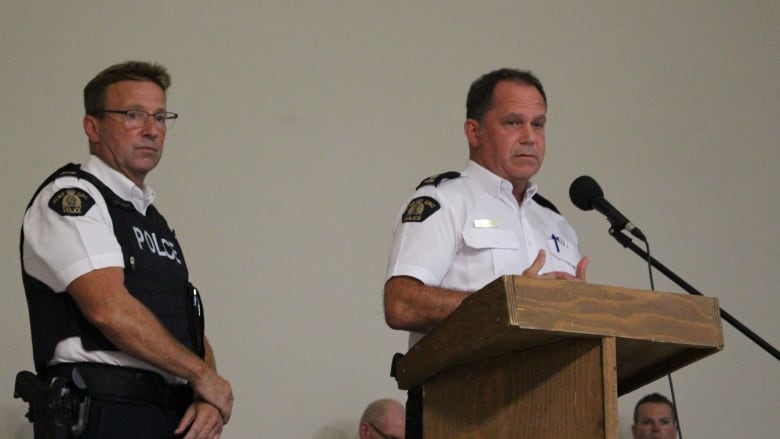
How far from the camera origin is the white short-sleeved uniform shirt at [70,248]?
2293 mm

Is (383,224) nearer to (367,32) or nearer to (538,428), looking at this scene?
(367,32)

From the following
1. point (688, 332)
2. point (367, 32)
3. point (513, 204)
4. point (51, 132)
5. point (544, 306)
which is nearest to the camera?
point (544, 306)

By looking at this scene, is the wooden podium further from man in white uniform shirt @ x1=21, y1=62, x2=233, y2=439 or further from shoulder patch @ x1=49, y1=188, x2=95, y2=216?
shoulder patch @ x1=49, y1=188, x2=95, y2=216

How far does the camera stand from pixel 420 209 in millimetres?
2500

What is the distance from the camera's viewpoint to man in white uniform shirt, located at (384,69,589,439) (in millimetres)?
Result: 2314

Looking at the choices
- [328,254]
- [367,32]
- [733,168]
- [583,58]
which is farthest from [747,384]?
[367,32]

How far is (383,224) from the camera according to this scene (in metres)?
4.20

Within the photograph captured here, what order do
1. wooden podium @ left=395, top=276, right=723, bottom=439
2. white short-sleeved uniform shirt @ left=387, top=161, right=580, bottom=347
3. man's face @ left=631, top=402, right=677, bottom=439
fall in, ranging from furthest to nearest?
man's face @ left=631, top=402, right=677, bottom=439 → white short-sleeved uniform shirt @ left=387, top=161, right=580, bottom=347 → wooden podium @ left=395, top=276, right=723, bottom=439

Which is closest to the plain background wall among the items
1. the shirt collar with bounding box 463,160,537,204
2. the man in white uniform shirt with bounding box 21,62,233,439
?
the man in white uniform shirt with bounding box 21,62,233,439

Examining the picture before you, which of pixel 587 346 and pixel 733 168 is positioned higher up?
pixel 733 168

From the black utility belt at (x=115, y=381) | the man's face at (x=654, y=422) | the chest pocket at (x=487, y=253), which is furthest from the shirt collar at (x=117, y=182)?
the man's face at (x=654, y=422)

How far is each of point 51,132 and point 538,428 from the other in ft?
8.25

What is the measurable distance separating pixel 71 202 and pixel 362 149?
1.97 m

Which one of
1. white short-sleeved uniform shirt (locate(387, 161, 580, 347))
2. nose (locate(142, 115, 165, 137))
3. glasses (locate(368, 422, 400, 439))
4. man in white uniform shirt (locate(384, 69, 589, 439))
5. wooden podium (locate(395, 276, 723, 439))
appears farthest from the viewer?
glasses (locate(368, 422, 400, 439))
